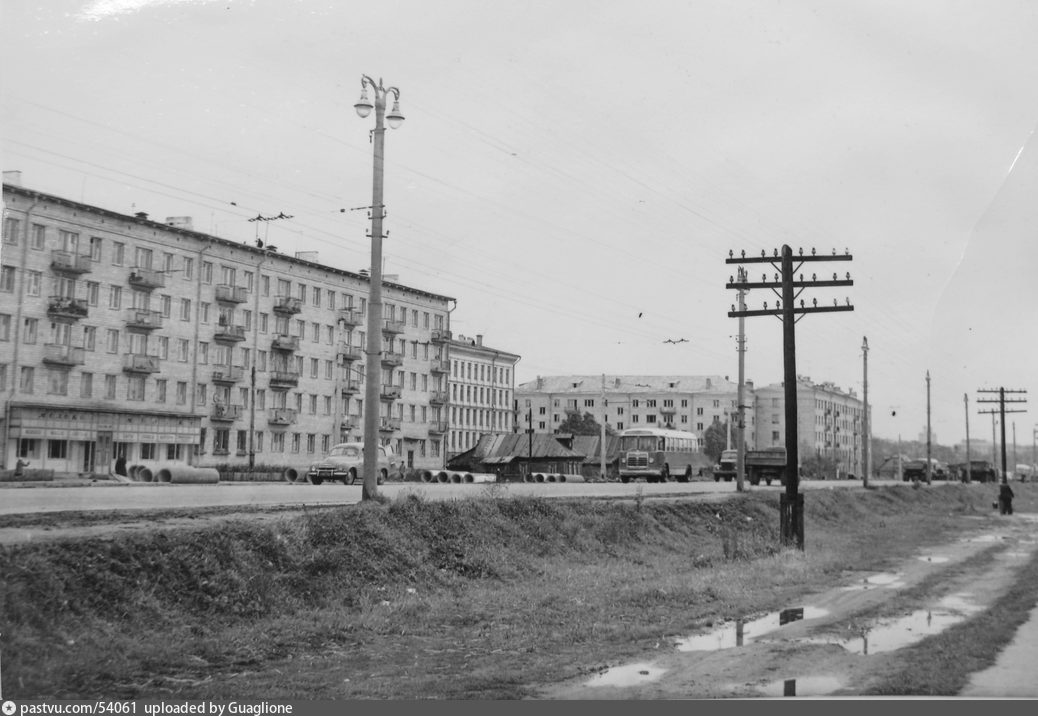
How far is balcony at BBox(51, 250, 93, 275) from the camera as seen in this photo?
12.9m

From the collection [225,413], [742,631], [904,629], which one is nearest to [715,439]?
[225,413]

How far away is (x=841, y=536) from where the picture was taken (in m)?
32.4

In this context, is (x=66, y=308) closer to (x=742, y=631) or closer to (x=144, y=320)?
(x=144, y=320)

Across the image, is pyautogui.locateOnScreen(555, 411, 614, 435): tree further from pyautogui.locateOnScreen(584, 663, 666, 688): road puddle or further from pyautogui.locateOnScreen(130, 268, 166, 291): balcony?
pyautogui.locateOnScreen(584, 663, 666, 688): road puddle

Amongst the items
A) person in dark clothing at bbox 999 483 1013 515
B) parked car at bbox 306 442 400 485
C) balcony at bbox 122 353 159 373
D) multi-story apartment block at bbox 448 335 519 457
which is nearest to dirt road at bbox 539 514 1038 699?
balcony at bbox 122 353 159 373

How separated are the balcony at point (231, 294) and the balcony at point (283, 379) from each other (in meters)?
4.58

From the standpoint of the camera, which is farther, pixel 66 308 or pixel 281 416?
pixel 281 416

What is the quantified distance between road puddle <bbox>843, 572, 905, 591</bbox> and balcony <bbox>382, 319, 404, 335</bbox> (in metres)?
14.0

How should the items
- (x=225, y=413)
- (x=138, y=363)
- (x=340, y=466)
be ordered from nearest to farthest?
(x=138, y=363)
(x=225, y=413)
(x=340, y=466)

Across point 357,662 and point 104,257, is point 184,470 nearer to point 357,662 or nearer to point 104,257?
point 104,257

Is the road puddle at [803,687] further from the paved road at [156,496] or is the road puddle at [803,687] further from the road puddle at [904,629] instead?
the paved road at [156,496]

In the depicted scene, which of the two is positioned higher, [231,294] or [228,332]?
[231,294]

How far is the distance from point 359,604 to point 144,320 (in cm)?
660

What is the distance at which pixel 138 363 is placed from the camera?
17.8 metres
